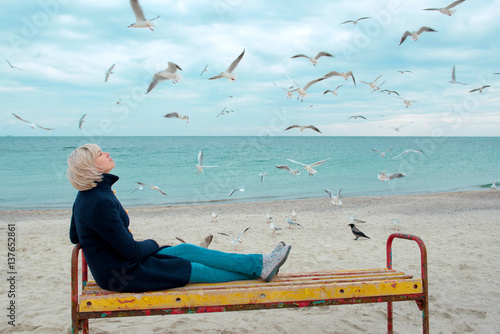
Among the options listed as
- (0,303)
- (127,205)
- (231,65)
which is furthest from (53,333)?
(127,205)

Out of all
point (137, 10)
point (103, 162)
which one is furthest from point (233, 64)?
point (103, 162)

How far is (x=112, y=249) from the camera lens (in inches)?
106

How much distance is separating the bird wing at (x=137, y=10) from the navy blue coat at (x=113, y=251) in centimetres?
512

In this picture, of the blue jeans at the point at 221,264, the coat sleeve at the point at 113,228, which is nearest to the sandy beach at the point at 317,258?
the blue jeans at the point at 221,264

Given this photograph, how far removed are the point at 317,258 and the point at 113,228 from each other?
4081 millimetres

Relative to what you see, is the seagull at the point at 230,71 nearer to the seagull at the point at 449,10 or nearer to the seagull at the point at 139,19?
the seagull at the point at 139,19

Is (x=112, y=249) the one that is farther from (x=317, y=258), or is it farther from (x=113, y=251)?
(x=317, y=258)

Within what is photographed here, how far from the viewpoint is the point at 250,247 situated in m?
7.09

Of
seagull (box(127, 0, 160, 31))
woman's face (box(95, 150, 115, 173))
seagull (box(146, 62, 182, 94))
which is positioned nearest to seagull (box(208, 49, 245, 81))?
seagull (box(146, 62, 182, 94))

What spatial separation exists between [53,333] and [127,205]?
11560 millimetres

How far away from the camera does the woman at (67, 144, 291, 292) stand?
2.57 meters

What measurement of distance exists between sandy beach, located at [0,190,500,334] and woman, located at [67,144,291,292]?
1038 mm

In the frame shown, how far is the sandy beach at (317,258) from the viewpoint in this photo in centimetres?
372

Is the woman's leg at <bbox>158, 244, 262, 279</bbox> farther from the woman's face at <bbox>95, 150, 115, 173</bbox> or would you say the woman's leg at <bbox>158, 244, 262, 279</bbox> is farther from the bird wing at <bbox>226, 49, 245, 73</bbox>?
the bird wing at <bbox>226, 49, 245, 73</bbox>
